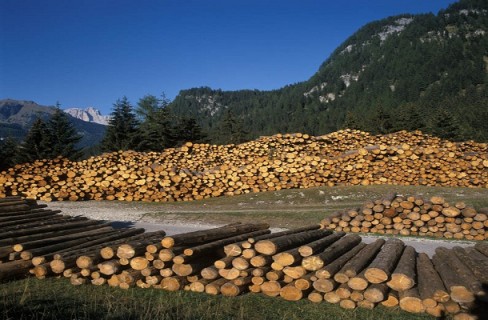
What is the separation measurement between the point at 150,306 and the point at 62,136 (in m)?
36.9

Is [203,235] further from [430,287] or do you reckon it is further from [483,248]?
[483,248]

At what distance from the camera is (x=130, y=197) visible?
63.7 feet

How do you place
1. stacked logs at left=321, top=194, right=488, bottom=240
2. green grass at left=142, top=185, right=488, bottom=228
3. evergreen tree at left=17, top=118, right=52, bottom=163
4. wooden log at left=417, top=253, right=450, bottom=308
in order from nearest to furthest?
1. wooden log at left=417, top=253, right=450, bottom=308
2. stacked logs at left=321, top=194, right=488, bottom=240
3. green grass at left=142, top=185, right=488, bottom=228
4. evergreen tree at left=17, top=118, right=52, bottom=163

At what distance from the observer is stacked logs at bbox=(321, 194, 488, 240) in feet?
38.2

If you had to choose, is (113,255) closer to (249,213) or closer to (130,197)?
(249,213)

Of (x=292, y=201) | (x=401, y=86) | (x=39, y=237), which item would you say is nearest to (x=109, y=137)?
(x=292, y=201)

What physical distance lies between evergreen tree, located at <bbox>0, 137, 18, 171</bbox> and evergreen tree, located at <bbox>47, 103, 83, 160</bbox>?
11.8ft

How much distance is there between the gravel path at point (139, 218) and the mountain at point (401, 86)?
34678mm

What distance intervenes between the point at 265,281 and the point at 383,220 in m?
7.05

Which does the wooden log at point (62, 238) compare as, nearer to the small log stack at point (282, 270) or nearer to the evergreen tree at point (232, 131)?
the small log stack at point (282, 270)

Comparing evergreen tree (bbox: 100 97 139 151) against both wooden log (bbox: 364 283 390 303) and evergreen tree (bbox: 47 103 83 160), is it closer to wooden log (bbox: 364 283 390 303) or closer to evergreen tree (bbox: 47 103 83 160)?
evergreen tree (bbox: 47 103 83 160)

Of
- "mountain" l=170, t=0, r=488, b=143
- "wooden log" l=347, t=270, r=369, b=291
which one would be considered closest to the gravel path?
"wooden log" l=347, t=270, r=369, b=291

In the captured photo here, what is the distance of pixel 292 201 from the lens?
699 inches

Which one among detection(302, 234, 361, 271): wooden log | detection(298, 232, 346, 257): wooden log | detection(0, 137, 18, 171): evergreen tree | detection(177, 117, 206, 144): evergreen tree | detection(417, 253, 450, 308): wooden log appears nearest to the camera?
detection(417, 253, 450, 308): wooden log
